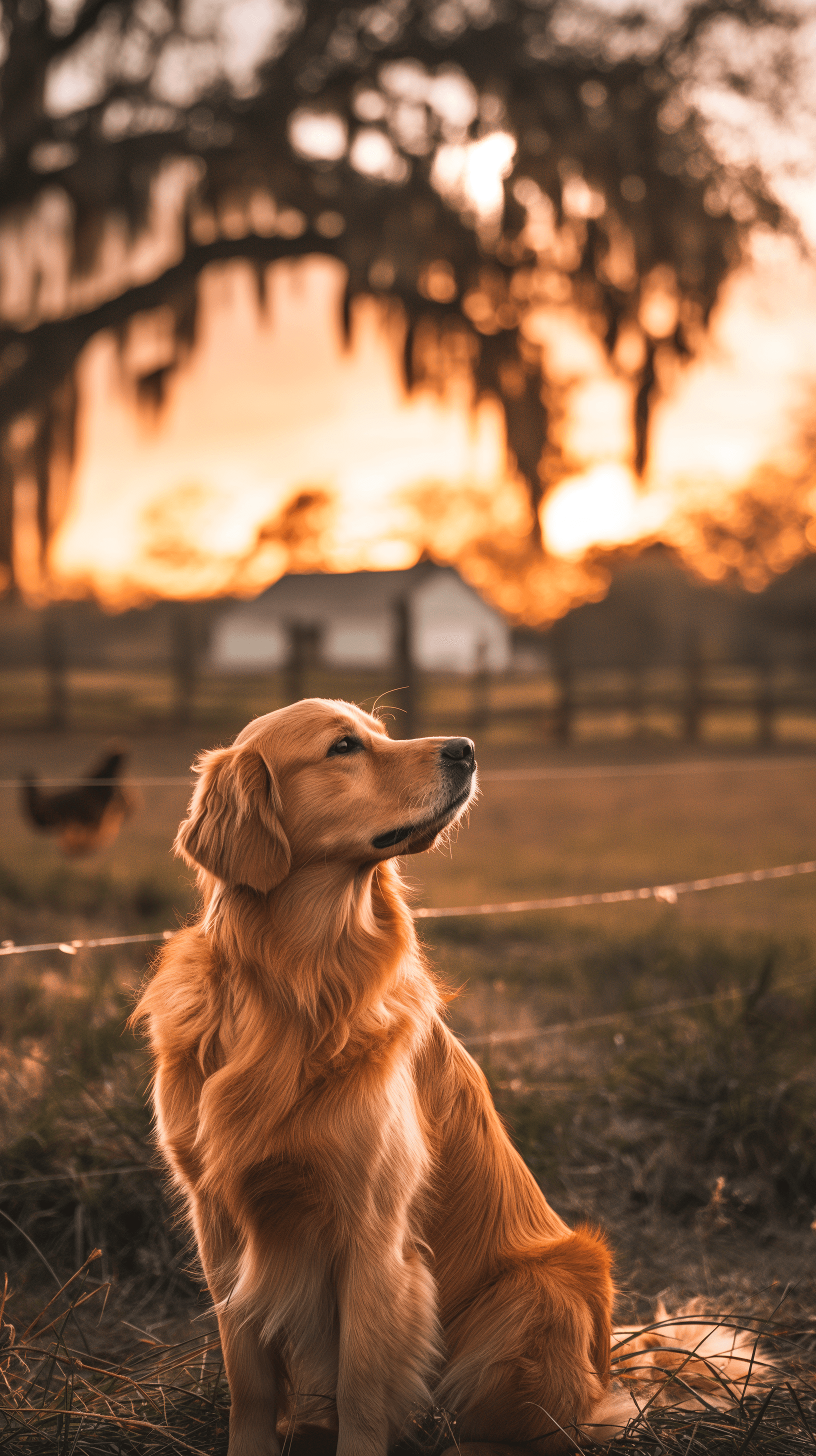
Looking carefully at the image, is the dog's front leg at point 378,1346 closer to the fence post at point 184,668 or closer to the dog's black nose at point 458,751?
the dog's black nose at point 458,751

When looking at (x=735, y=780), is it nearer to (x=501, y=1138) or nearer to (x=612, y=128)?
(x=612, y=128)

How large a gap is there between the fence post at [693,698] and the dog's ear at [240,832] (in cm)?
1403

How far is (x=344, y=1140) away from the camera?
1786mm

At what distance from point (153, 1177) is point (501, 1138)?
1.29 meters

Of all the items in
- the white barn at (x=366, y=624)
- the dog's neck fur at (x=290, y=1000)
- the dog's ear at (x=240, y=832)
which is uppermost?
the white barn at (x=366, y=624)

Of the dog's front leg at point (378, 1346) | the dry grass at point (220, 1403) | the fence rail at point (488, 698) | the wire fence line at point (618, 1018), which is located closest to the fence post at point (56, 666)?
the fence rail at point (488, 698)

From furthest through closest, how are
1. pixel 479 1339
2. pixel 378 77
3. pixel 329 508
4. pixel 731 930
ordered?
pixel 329 508 < pixel 378 77 < pixel 731 930 < pixel 479 1339

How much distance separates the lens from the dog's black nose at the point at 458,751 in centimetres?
208

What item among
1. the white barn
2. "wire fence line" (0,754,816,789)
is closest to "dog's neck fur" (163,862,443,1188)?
"wire fence line" (0,754,816,789)

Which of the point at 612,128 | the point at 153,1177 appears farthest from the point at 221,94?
the point at 153,1177

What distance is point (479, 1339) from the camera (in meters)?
1.95

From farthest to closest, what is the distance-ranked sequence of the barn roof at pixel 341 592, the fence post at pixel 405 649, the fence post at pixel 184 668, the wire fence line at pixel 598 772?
1. the barn roof at pixel 341 592
2. the fence post at pixel 184 668
3. the fence post at pixel 405 649
4. the wire fence line at pixel 598 772

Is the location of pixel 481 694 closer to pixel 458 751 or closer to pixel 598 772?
pixel 598 772

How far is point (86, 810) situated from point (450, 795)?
5467 mm
